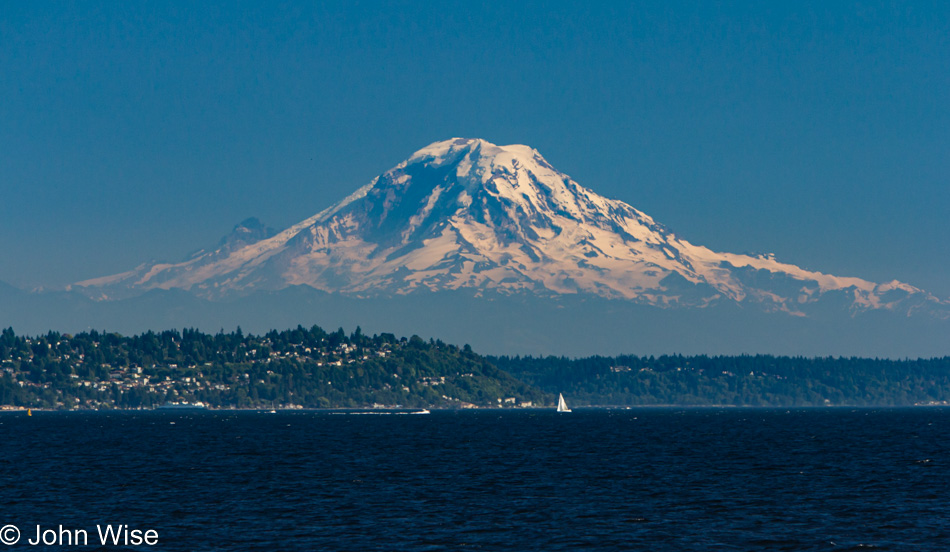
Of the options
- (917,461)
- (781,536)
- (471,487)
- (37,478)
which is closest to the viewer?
(781,536)

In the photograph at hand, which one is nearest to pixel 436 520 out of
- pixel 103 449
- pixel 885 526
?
pixel 885 526

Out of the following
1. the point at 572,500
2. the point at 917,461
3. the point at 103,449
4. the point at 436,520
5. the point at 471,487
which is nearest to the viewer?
the point at 436,520

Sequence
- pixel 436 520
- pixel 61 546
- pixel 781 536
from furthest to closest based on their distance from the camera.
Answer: pixel 436 520 → pixel 781 536 → pixel 61 546

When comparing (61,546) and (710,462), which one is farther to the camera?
(710,462)

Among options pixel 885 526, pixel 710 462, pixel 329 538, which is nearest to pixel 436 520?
pixel 329 538

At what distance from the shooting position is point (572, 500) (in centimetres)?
10119

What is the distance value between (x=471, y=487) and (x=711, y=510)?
2550cm

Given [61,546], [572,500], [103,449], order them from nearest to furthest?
[61,546] → [572,500] → [103,449]

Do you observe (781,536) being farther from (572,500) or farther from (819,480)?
(819,480)

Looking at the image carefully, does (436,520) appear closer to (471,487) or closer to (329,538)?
(329,538)

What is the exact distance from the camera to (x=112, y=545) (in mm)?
76688

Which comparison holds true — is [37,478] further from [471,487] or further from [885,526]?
[885,526]

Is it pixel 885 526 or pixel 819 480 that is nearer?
pixel 885 526

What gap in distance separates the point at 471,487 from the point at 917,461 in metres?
59.4
